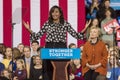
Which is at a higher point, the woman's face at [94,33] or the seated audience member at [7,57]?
the woman's face at [94,33]

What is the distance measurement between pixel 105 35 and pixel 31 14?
1730mm

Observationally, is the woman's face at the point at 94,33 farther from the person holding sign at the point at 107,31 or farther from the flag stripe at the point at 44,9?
the flag stripe at the point at 44,9

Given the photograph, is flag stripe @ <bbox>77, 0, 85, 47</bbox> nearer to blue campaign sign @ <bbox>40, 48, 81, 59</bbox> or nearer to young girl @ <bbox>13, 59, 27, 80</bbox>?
young girl @ <bbox>13, 59, 27, 80</bbox>

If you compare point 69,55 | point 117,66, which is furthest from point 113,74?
point 69,55

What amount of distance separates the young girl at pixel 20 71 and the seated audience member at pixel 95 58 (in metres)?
1.11

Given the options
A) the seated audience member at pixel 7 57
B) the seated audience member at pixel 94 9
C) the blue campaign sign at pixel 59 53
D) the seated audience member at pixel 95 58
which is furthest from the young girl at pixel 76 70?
the blue campaign sign at pixel 59 53

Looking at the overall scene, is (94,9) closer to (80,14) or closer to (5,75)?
(80,14)

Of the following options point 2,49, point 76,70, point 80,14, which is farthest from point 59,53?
point 80,14

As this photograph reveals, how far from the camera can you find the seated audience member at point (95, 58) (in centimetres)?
1004

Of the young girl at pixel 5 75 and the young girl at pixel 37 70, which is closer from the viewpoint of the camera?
the young girl at pixel 5 75

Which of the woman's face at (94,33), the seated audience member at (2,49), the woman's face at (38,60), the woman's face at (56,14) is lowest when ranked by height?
the woman's face at (38,60)

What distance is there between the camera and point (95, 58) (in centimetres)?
1009

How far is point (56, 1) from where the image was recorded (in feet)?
40.8

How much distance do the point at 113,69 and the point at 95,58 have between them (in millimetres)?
409
